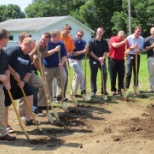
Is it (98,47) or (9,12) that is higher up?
(9,12)

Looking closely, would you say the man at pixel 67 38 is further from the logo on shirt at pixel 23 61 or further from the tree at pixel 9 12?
the tree at pixel 9 12

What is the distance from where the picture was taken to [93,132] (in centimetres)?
697

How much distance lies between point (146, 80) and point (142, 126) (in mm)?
6783

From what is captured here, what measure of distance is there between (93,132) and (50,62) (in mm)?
2696

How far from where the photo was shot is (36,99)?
27.6 ft

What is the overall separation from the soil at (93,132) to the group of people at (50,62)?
47 cm

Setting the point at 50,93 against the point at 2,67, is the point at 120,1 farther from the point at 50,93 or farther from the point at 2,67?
the point at 2,67

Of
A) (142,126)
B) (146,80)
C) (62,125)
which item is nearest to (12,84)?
(62,125)

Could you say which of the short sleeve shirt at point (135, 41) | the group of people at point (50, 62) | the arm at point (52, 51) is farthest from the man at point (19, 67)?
the short sleeve shirt at point (135, 41)

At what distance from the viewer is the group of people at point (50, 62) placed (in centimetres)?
663

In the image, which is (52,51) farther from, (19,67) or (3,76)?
(3,76)

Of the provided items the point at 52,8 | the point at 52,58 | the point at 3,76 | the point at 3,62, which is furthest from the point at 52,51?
the point at 52,8

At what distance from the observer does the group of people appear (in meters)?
6.63

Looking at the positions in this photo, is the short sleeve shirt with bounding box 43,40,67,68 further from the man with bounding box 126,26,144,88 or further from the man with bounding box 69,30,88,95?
the man with bounding box 126,26,144,88
